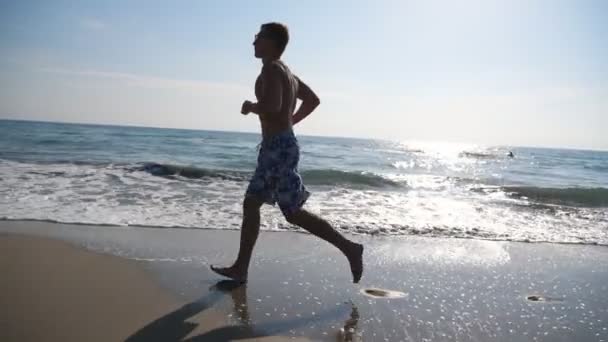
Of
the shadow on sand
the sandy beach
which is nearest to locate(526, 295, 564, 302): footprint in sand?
the sandy beach

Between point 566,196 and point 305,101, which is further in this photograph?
point 566,196

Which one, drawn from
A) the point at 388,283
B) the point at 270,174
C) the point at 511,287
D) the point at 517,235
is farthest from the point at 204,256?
the point at 517,235

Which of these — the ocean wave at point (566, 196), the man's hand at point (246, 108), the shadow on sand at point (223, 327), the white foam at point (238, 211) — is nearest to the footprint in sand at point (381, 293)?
the shadow on sand at point (223, 327)

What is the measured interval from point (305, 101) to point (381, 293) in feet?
4.60

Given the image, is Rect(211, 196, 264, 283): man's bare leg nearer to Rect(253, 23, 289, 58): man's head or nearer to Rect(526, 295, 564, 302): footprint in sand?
Rect(253, 23, 289, 58): man's head

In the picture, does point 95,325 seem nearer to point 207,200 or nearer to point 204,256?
point 204,256

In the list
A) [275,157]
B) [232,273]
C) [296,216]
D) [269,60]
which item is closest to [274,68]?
[269,60]

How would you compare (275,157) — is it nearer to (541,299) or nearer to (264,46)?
(264,46)

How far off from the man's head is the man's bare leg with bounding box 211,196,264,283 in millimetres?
903

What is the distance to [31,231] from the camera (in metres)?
4.19

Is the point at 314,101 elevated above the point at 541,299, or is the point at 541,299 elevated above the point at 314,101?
the point at 314,101

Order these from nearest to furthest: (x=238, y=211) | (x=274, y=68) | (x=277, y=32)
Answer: (x=274, y=68), (x=277, y=32), (x=238, y=211)

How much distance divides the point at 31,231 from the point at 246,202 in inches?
98.1

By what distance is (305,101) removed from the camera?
3240 millimetres
